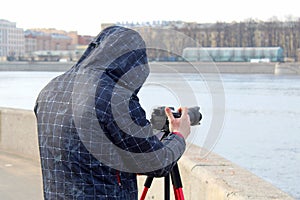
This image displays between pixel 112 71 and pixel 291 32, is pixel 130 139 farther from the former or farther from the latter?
pixel 291 32

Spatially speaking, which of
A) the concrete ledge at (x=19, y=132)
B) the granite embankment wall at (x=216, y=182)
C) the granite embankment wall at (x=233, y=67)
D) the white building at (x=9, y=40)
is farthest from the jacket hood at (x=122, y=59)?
the white building at (x=9, y=40)

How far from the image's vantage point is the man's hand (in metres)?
2.27

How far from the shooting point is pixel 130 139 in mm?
2031

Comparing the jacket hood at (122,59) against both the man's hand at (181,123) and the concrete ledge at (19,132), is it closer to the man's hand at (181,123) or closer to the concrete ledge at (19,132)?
the man's hand at (181,123)

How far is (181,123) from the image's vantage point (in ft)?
7.45

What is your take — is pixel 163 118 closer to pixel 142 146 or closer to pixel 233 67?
pixel 142 146

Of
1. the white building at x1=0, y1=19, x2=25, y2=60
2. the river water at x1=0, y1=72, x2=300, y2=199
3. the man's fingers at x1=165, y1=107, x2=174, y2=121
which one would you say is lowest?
the white building at x1=0, y1=19, x2=25, y2=60

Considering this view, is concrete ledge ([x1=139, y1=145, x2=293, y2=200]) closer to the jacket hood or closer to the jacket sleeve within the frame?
the jacket sleeve

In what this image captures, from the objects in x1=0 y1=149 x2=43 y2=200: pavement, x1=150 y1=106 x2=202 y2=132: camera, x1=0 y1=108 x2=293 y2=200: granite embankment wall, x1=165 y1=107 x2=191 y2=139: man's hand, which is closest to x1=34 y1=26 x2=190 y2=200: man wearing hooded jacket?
x1=165 y1=107 x2=191 y2=139: man's hand

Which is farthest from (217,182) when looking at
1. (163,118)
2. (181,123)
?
(181,123)

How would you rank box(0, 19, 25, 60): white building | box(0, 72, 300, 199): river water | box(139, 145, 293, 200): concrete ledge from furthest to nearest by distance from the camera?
box(0, 19, 25, 60): white building
box(139, 145, 293, 200): concrete ledge
box(0, 72, 300, 199): river water

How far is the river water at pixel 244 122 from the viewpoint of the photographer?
261 centimetres

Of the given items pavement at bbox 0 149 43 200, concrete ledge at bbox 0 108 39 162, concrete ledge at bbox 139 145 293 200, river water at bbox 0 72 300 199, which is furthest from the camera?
concrete ledge at bbox 0 108 39 162

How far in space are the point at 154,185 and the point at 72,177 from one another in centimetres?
218
